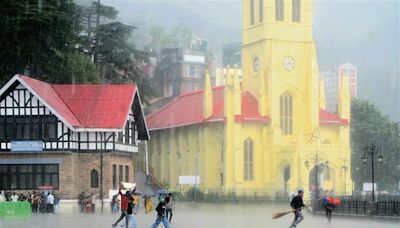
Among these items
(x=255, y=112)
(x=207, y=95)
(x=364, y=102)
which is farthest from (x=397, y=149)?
(x=207, y=95)

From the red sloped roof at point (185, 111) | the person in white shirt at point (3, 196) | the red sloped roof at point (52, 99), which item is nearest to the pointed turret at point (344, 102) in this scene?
the red sloped roof at point (185, 111)

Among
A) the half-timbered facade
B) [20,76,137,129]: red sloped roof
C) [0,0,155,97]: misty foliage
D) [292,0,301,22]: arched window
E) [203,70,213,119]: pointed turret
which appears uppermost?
[292,0,301,22]: arched window

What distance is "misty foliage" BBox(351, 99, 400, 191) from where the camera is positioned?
62.9m

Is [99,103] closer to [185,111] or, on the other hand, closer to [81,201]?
[81,201]

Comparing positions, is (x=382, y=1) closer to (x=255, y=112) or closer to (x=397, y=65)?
(x=397, y=65)

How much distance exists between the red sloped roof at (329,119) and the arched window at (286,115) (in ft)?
9.18

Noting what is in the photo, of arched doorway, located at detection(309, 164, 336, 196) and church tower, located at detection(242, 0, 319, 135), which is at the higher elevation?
church tower, located at detection(242, 0, 319, 135)

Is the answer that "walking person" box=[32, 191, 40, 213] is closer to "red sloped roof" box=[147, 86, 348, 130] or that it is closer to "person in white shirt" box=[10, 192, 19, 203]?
"person in white shirt" box=[10, 192, 19, 203]

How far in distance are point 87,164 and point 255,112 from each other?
27506mm

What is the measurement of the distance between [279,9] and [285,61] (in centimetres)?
413

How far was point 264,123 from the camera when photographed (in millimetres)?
64750

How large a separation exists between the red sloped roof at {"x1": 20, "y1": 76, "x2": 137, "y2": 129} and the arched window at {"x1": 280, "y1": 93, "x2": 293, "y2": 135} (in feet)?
83.3

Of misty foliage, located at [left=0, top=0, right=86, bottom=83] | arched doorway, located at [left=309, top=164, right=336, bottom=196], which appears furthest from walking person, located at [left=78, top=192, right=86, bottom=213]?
arched doorway, located at [left=309, top=164, right=336, bottom=196]

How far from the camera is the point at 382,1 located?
241 ft
